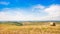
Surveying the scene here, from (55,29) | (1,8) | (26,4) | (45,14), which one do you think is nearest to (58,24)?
(55,29)

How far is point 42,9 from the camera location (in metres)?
2.68

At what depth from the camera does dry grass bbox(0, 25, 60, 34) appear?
2602 millimetres

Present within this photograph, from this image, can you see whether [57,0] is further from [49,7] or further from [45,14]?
[45,14]

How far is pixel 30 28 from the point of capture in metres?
2.64

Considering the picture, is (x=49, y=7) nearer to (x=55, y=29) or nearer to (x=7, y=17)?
(x=55, y=29)

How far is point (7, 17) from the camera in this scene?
2.66 m

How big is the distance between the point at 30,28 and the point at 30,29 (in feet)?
0.07

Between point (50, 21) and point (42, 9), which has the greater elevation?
point (42, 9)

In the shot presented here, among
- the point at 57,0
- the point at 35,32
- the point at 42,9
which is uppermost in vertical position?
the point at 57,0

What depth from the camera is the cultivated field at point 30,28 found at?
2.60 metres

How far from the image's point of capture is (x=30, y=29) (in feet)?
8.63

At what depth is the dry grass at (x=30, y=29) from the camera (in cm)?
260

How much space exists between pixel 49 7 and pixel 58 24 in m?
0.43

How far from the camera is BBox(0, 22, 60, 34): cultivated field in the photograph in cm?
260
